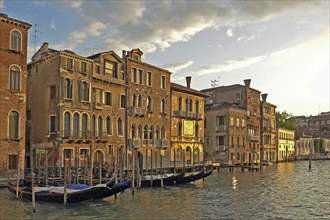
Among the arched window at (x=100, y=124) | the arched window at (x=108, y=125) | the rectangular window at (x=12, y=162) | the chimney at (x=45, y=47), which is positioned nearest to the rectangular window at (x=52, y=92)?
the chimney at (x=45, y=47)

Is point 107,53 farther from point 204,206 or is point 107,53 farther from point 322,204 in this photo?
point 322,204

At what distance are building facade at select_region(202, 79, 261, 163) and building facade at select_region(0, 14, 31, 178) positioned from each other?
28022 mm

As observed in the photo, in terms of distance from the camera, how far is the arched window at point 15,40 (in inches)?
934

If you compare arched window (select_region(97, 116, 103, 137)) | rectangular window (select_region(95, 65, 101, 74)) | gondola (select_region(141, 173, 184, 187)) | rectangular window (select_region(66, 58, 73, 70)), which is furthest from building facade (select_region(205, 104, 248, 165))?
rectangular window (select_region(66, 58, 73, 70))

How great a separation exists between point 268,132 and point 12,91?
4320 cm

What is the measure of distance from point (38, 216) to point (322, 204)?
1232 centimetres

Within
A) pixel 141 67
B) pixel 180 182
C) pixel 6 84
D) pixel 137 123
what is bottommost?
pixel 180 182

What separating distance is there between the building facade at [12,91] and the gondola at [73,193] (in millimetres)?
5869

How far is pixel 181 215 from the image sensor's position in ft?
49.0

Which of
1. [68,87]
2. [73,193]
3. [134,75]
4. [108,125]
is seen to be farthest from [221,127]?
[73,193]

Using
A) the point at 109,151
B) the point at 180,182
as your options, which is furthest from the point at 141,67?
the point at 180,182

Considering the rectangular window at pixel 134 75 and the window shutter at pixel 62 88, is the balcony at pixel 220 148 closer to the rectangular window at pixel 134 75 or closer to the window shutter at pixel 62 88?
the rectangular window at pixel 134 75

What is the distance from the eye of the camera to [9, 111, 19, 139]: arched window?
77.7ft

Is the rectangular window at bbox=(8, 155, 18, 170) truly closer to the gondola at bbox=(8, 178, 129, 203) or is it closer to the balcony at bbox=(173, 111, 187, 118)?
the gondola at bbox=(8, 178, 129, 203)
